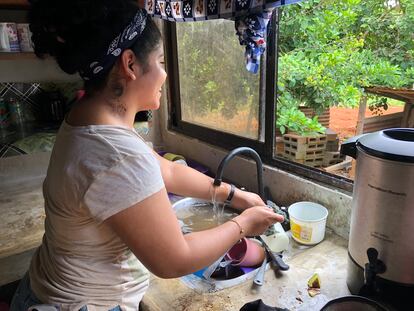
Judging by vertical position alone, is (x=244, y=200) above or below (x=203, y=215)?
above

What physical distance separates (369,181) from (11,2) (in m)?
1.79

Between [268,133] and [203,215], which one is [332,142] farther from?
[203,215]

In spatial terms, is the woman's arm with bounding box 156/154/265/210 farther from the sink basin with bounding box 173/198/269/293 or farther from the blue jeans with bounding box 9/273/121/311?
the blue jeans with bounding box 9/273/121/311

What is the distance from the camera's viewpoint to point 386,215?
0.75 meters

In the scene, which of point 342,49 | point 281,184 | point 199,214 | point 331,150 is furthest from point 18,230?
point 342,49

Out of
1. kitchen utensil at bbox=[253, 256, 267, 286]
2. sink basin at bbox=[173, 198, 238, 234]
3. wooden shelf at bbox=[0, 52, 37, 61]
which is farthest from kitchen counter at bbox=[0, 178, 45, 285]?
kitchen utensil at bbox=[253, 256, 267, 286]

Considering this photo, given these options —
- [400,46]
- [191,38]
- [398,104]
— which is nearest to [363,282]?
[398,104]

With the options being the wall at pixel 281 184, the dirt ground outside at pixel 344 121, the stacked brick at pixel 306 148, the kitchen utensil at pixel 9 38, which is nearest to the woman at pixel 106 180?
the wall at pixel 281 184

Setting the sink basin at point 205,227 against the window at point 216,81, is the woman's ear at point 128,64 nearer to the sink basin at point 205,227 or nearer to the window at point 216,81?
the sink basin at point 205,227

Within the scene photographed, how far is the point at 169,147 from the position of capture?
7.28 feet

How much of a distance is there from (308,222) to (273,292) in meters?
0.30

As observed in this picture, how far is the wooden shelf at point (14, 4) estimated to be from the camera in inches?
65.4

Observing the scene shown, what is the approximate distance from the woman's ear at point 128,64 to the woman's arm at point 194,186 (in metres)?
0.45

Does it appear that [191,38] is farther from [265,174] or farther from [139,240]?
[139,240]
